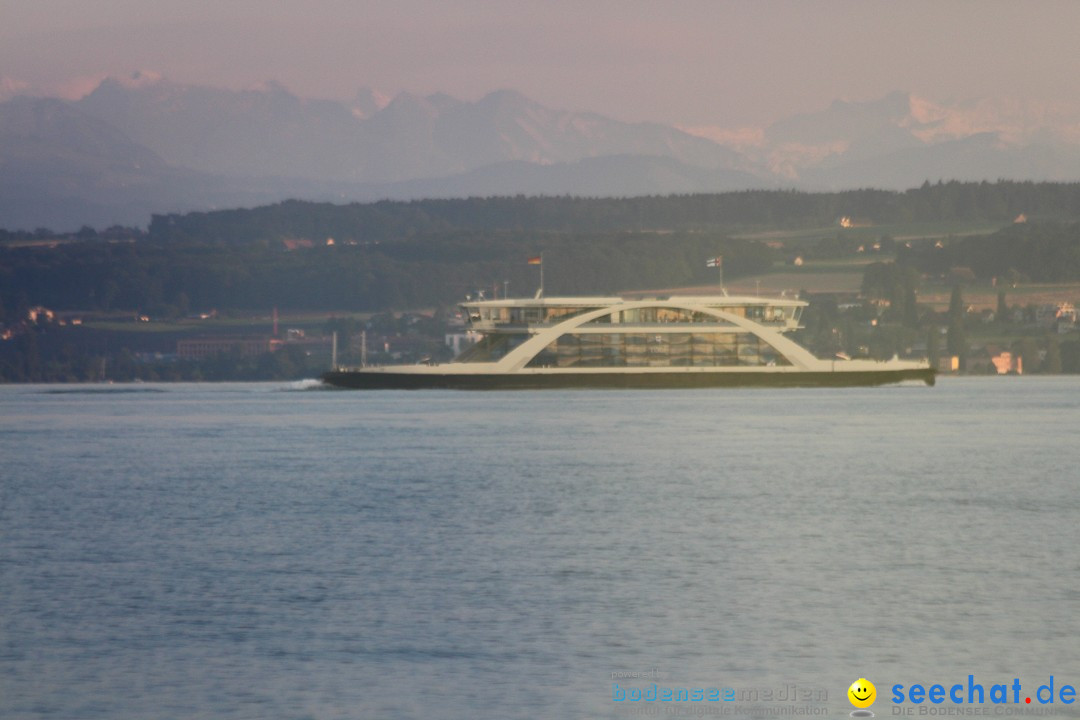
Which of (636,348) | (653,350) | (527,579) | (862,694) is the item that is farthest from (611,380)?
(862,694)

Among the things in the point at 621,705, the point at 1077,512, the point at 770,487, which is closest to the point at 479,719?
the point at 621,705

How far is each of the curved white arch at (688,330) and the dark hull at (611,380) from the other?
156cm

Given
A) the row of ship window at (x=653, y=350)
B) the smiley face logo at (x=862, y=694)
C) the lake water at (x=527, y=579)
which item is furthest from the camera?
the row of ship window at (x=653, y=350)

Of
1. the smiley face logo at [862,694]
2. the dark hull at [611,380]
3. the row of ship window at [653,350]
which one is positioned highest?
the row of ship window at [653,350]

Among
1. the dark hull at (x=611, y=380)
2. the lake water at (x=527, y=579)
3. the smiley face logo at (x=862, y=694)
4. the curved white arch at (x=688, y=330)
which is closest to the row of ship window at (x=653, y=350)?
the curved white arch at (x=688, y=330)

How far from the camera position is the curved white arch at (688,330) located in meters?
125

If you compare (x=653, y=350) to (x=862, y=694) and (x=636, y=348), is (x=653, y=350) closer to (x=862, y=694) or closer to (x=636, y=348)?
(x=636, y=348)

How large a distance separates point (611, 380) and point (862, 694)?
107258mm

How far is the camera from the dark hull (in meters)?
124

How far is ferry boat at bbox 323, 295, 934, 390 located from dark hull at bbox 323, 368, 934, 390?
0.25ft

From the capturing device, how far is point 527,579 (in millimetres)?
27812

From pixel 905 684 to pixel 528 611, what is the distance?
6.65 m

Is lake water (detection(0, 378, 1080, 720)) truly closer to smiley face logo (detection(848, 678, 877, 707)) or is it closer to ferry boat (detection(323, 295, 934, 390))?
smiley face logo (detection(848, 678, 877, 707))

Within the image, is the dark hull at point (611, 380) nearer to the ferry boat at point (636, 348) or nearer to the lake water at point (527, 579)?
the ferry boat at point (636, 348)
